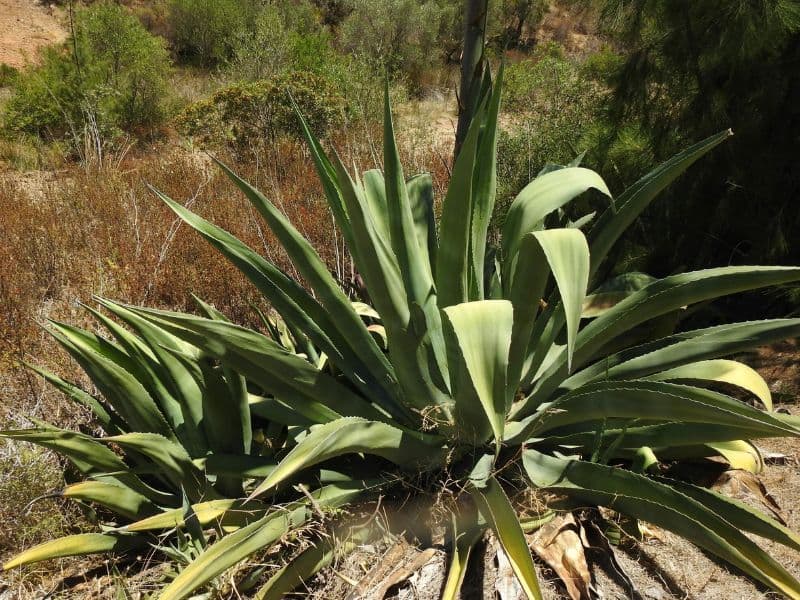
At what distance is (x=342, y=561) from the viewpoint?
1701 mm

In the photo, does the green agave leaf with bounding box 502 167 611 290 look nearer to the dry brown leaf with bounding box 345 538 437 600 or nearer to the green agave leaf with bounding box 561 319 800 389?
the green agave leaf with bounding box 561 319 800 389

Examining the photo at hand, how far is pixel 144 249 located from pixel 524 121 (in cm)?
415

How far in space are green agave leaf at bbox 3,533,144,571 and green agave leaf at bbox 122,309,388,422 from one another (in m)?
0.65

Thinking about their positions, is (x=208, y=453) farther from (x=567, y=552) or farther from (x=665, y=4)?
Answer: (x=665, y=4)

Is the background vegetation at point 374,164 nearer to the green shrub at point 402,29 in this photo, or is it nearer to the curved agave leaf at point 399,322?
the curved agave leaf at point 399,322

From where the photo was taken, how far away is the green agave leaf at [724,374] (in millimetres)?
1684

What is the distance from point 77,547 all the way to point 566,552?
54.1 inches

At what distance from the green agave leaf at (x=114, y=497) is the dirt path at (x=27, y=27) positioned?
1890 centimetres

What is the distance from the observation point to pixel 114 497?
1725 mm

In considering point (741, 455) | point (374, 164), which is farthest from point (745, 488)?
point (374, 164)

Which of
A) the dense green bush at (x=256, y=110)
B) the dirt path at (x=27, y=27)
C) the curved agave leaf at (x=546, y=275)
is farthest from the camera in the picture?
the dirt path at (x=27, y=27)

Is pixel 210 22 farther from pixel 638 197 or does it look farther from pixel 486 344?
pixel 486 344

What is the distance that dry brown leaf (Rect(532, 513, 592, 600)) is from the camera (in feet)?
5.09

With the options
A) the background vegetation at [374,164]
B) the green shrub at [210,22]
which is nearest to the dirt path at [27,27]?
the green shrub at [210,22]
